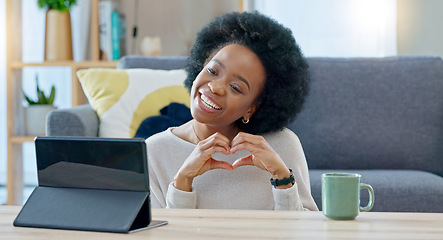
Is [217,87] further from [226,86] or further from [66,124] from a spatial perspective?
[66,124]

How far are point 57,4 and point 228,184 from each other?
2.48m

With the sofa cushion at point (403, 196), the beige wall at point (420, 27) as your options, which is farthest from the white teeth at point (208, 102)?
the beige wall at point (420, 27)

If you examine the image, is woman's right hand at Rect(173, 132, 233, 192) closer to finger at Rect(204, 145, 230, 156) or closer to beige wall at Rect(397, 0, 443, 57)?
finger at Rect(204, 145, 230, 156)

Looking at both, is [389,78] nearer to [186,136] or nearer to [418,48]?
[418,48]

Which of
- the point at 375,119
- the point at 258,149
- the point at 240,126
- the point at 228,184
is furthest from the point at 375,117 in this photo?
the point at 258,149

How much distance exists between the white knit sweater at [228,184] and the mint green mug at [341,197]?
11.3 inches

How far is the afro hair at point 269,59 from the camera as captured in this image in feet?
5.08

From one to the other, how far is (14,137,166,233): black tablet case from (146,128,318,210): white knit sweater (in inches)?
14.7

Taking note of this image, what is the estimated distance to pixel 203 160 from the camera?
1321 mm

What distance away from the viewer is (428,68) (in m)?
2.75

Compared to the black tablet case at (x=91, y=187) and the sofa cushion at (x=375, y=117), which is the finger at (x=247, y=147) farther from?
the sofa cushion at (x=375, y=117)

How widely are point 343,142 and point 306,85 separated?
1083 millimetres

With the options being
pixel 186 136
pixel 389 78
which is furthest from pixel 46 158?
pixel 389 78

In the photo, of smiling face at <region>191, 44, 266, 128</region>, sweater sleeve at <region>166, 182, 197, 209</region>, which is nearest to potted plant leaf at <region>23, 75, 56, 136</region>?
smiling face at <region>191, 44, 266, 128</region>
